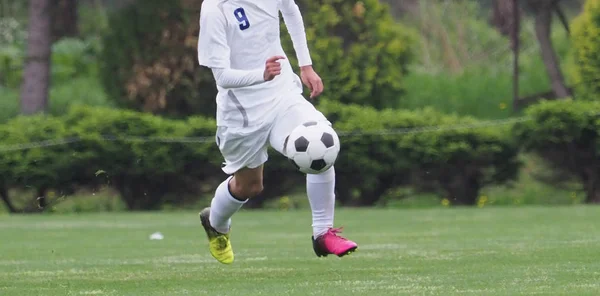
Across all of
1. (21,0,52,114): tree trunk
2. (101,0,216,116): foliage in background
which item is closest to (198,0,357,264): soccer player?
(101,0,216,116): foliage in background

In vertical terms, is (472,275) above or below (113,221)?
above

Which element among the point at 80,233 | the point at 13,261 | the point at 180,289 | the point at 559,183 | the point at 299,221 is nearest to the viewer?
the point at 180,289

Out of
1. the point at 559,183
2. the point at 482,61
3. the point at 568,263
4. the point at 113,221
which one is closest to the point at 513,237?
the point at 568,263

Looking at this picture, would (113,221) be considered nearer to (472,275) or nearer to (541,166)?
(541,166)

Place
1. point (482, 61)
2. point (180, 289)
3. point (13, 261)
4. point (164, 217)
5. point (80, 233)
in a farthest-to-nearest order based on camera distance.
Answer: point (482, 61), point (164, 217), point (80, 233), point (13, 261), point (180, 289)

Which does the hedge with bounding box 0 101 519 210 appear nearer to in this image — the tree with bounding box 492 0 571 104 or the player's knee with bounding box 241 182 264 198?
the tree with bounding box 492 0 571 104

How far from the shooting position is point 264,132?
702cm

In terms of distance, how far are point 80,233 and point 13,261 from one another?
11.5 ft

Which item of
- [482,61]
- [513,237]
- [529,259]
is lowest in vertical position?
[482,61]

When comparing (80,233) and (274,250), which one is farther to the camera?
(80,233)

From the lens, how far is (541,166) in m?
16.5

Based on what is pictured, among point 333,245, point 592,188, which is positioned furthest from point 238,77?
point 592,188

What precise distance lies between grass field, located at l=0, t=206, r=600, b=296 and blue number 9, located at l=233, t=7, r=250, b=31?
1.33 m

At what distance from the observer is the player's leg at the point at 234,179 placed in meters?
7.03
